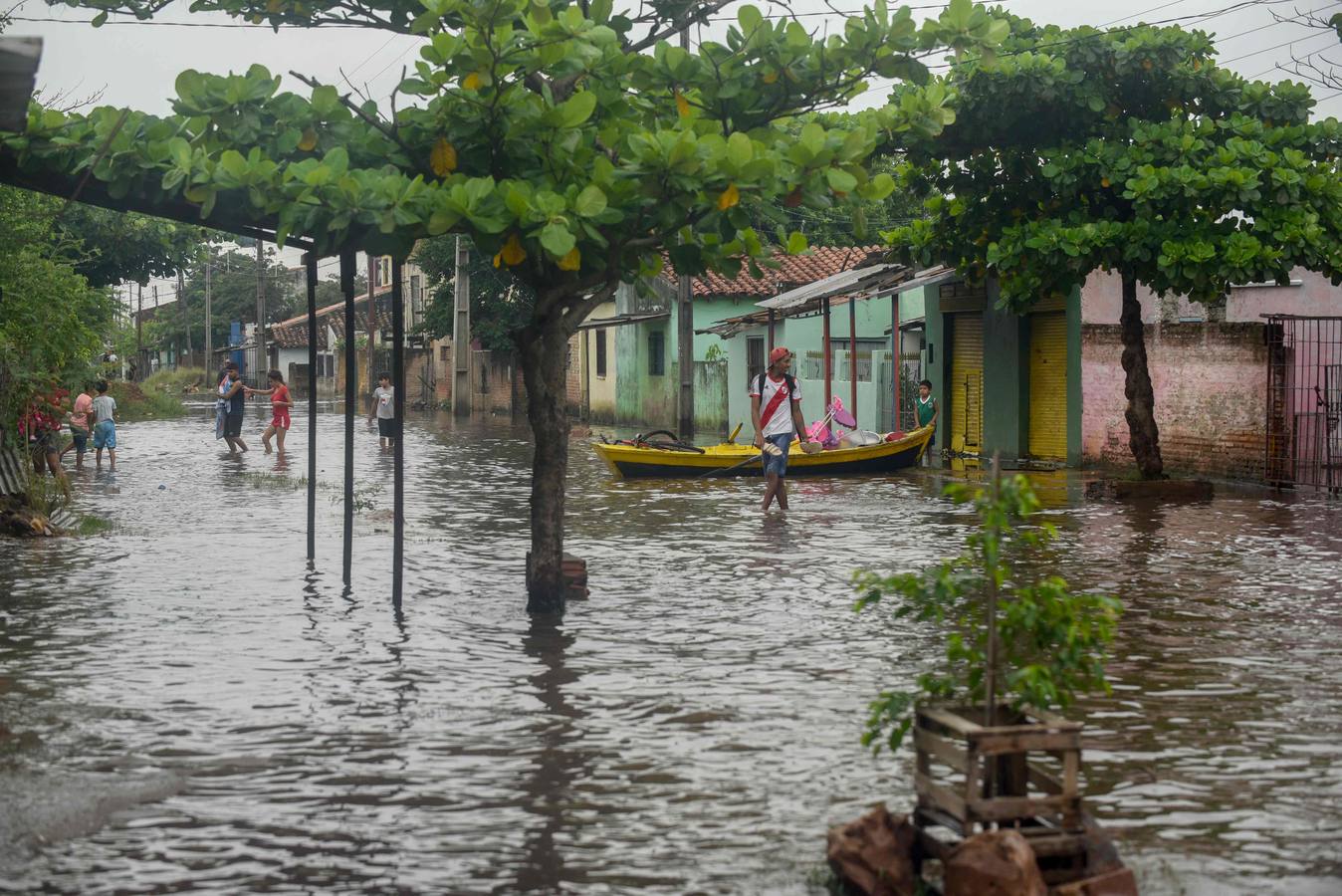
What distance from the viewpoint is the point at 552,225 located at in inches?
345

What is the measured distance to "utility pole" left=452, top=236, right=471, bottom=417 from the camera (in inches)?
1737

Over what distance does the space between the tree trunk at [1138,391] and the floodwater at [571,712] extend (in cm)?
382

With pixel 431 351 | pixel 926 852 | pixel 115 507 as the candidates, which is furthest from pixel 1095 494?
pixel 431 351

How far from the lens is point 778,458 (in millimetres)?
17172

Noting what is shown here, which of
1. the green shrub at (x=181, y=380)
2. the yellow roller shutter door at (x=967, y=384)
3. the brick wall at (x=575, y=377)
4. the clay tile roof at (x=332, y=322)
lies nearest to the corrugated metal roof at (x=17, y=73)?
the yellow roller shutter door at (x=967, y=384)

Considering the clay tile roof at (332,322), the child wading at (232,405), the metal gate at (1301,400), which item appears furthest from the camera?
the clay tile roof at (332,322)

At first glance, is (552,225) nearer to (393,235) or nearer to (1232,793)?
(393,235)

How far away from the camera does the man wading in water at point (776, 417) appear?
1716 cm

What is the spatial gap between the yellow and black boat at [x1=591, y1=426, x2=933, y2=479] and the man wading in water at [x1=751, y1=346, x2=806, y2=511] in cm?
465

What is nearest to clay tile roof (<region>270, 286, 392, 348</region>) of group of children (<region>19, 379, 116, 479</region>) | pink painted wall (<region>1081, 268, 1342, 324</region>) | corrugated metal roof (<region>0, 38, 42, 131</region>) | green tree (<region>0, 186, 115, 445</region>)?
group of children (<region>19, 379, 116, 479</region>)

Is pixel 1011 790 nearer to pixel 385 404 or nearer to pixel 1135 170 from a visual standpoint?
pixel 1135 170

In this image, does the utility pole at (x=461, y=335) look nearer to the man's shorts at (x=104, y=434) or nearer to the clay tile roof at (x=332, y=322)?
the man's shorts at (x=104, y=434)

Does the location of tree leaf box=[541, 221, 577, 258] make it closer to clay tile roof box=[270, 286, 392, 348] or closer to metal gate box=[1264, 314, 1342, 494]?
metal gate box=[1264, 314, 1342, 494]

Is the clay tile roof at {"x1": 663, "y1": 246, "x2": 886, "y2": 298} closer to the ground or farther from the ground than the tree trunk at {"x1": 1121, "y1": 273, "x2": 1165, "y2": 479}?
farther from the ground
